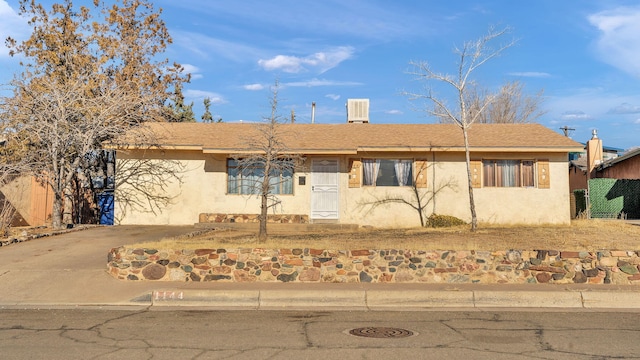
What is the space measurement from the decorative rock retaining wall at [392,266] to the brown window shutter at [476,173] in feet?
27.3

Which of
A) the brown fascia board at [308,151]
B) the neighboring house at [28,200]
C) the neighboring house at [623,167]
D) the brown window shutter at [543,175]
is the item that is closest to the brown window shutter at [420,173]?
the brown fascia board at [308,151]

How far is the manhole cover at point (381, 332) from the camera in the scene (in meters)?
7.27

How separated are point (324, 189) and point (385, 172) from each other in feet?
7.50

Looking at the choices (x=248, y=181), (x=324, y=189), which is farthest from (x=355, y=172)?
(x=248, y=181)

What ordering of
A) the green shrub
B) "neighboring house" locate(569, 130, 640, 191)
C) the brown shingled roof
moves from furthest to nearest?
"neighboring house" locate(569, 130, 640, 191) < the brown shingled roof < the green shrub

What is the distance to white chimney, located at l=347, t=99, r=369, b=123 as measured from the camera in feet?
79.2

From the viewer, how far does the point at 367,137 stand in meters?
20.6

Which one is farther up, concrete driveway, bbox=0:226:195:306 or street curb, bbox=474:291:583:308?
concrete driveway, bbox=0:226:195:306

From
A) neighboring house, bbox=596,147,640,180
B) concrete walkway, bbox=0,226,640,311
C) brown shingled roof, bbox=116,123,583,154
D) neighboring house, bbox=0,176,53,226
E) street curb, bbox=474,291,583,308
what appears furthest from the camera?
neighboring house, bbox=596,147,640,180

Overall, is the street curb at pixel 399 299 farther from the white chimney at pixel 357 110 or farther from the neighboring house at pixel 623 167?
the neighboring house at pixel 623 167

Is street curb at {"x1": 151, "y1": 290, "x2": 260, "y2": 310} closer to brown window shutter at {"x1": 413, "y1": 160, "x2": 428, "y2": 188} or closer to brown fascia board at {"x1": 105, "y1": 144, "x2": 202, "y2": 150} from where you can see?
brown fascia board at {"x1": 105, "y1": 144, "x2": 202, "y2": 150}

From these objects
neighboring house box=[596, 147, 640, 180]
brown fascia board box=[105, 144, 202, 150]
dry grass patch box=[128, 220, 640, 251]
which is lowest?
dry grass patch box=[128, 220, 640, 251]

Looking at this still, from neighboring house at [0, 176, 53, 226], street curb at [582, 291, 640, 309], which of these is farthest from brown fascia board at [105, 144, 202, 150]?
street curb at [582, 291, 640, 309]

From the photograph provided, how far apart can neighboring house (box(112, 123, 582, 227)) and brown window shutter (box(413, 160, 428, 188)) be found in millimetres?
35
